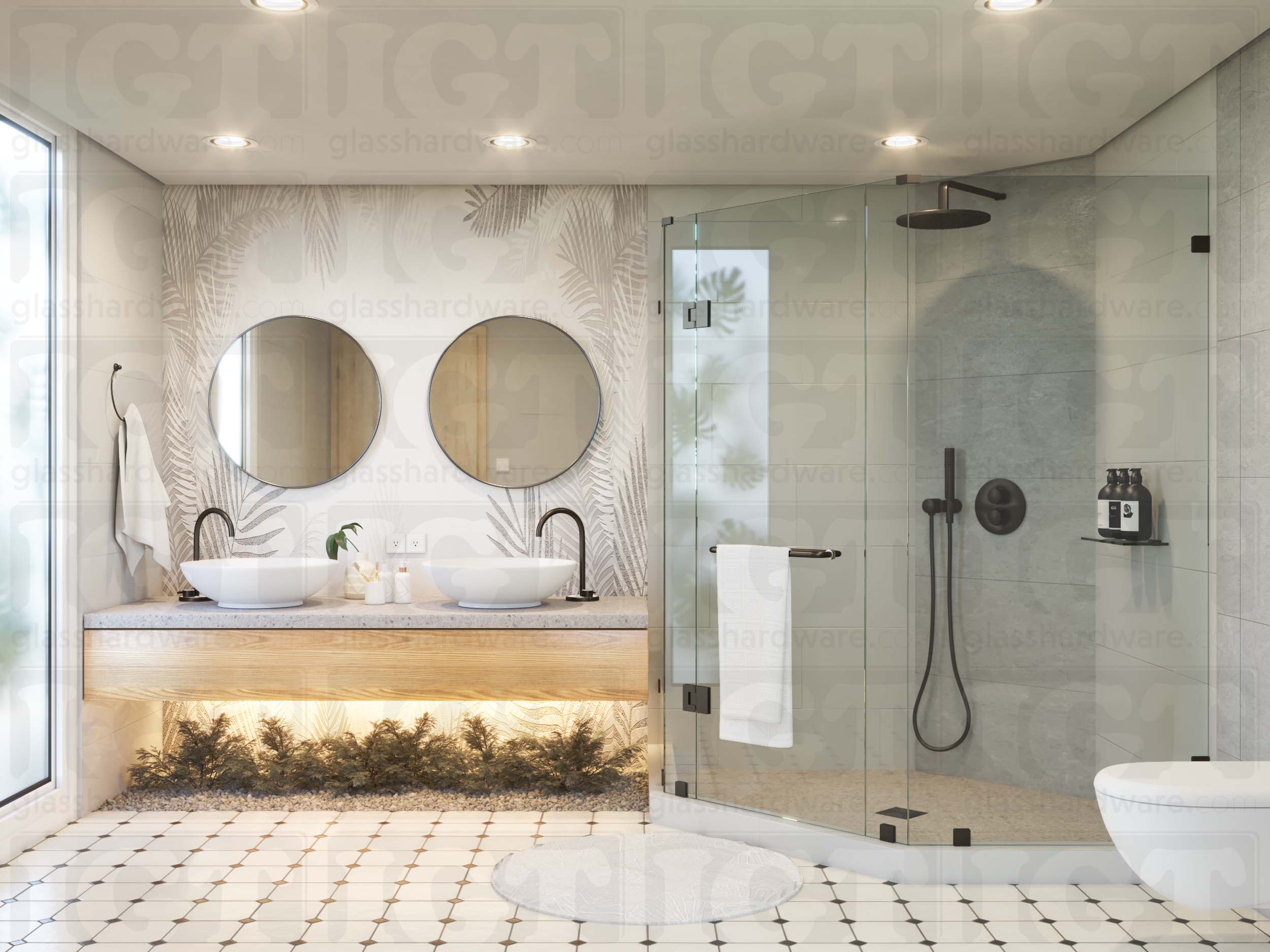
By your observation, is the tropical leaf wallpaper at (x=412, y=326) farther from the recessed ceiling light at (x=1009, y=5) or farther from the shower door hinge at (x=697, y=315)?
the recessed ceiling light at (x=1009, y=5)

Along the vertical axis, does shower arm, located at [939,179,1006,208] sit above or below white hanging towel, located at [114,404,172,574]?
above

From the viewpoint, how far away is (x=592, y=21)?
2.67m

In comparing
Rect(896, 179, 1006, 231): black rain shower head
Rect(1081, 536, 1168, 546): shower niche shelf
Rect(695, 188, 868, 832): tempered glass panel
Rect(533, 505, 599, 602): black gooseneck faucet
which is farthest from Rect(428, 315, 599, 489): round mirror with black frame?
Rect(1081, 536, 1168, 546): shower niche shelf

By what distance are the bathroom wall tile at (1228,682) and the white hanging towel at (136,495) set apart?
3626 mm

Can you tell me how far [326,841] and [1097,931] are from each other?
237 centimetres

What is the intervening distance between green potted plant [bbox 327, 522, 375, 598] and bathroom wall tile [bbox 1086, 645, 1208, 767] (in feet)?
8.59

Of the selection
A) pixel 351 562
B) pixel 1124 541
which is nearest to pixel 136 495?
pixel 351 562

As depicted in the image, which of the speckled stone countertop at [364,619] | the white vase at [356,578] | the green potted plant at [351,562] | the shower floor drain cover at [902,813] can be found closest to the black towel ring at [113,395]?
the speckled stone countertop at [364,619]

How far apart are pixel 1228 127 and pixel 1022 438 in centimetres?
105

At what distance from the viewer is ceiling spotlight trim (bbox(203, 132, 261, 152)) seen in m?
3.53

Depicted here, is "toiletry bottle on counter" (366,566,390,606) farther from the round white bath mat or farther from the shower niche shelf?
the shower niche shelf

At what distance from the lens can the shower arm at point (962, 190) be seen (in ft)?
10.0

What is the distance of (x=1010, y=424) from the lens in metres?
3.04

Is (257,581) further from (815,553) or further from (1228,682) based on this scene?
(1228,682)
